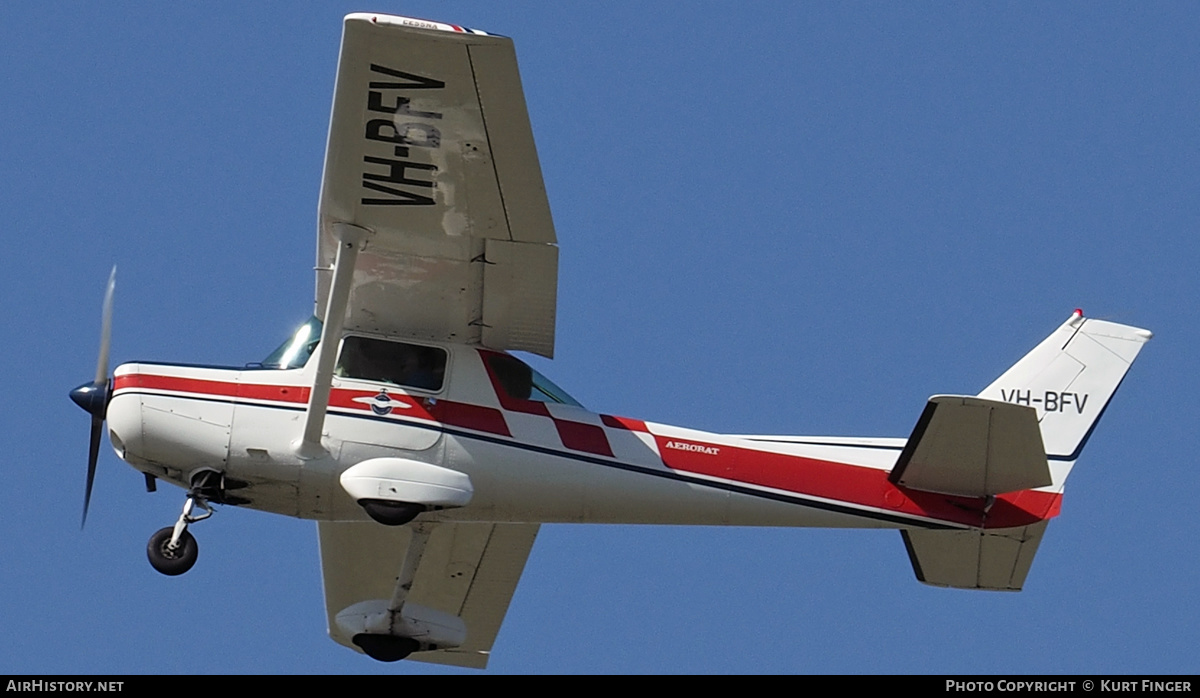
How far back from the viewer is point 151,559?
42.4 feet

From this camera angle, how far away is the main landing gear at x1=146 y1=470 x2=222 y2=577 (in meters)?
12.9

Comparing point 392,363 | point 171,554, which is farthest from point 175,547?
point 392,363

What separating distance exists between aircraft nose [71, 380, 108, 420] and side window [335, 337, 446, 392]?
5.37ft

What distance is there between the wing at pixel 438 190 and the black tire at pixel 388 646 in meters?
2.55

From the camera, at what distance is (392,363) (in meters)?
13.4

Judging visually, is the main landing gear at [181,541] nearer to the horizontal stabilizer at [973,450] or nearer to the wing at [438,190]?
the wing at [438,190]

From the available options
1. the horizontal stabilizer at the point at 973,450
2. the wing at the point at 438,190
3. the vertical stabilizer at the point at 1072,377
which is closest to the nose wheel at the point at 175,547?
the wing at the point at 438,190

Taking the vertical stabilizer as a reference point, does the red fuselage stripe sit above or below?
below

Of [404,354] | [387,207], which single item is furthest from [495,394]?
[387,207]

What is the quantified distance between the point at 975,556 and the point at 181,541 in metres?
5.67

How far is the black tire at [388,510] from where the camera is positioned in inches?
502

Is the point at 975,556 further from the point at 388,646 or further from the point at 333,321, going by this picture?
the point at 333,321

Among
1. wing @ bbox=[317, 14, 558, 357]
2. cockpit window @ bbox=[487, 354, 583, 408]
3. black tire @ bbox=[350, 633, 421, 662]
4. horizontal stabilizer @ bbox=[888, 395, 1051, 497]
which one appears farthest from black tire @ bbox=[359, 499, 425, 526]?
horizontal stabilizer @ bbox=[888, 395, 1051, 497]

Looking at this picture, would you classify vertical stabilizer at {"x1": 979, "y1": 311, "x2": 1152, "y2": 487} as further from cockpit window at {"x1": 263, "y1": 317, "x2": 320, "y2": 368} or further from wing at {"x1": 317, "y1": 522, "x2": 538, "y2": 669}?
cockpit window at {"x1": 263, "y1": 317, "x2": 320, "y2": 368}
